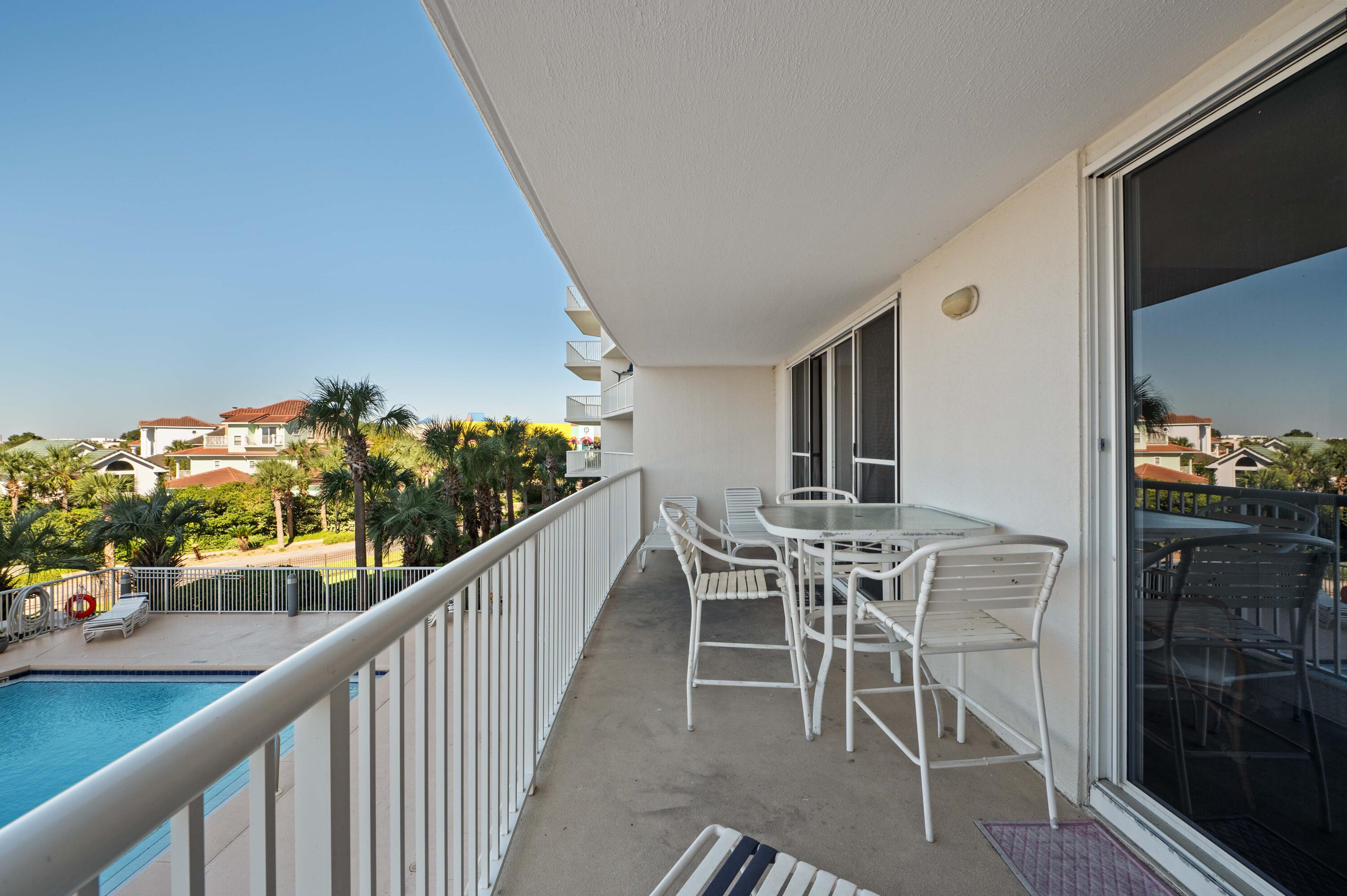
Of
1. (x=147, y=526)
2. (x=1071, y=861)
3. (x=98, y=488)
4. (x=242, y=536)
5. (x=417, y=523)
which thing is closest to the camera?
(x=1071, y=861)

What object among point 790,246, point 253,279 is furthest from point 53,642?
point 253,279

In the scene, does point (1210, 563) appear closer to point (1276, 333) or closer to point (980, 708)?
point (1276, 333)

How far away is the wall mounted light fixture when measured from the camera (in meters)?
2.48

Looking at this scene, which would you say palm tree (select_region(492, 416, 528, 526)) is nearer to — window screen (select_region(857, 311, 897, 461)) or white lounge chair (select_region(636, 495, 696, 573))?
white lounge chair (select_region(636, 495, 696, 573))

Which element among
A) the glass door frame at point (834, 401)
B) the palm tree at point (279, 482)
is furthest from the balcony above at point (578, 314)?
the palm tree at point (279, 482)

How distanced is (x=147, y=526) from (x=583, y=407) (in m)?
11.5

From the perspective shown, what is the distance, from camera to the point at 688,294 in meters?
3.84

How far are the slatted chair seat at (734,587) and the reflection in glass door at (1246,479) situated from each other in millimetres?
1318

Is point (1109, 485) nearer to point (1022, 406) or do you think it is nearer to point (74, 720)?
point (1022, 406)

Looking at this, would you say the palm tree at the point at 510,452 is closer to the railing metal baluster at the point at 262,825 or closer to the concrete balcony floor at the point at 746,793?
the concrete balcony floor at the point at 746,793

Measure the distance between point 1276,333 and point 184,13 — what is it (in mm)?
36126

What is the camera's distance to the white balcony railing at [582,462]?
1446cm

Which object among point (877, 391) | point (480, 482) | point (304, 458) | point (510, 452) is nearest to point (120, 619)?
point (480, 482)

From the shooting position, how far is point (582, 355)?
17375 millimetres
